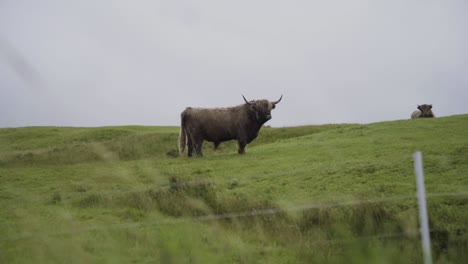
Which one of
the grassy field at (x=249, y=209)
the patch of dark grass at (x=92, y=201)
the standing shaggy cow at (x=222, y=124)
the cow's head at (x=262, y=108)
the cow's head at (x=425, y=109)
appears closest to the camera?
the grassy field at (x=249, y=209)

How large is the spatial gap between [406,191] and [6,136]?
3361 centimetres

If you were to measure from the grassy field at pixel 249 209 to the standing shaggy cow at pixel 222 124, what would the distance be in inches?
87.0

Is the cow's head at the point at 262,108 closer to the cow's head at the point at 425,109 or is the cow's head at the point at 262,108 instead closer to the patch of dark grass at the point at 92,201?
the patch of dark grass at the point at 92,201

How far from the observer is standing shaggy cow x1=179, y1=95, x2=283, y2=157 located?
2008 cm

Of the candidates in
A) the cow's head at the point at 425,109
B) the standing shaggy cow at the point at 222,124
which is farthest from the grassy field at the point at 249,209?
the cow's head at the point at 425,109

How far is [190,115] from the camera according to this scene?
67.2 feet

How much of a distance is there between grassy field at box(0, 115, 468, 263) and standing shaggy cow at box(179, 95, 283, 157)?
7.25 feet

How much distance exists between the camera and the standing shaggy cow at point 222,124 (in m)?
20.1

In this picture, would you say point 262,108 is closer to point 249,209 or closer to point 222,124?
point 222,124

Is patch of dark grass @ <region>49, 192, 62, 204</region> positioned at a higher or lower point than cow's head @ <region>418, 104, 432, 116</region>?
lower

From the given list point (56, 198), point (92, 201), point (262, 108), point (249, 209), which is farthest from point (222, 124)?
point (249, 209)

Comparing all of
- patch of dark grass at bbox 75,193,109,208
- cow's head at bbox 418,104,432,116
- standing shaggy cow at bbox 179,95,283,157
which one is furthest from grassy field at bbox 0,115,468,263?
cow's head at bbox 418,104,432,116

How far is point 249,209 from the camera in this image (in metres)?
10.2

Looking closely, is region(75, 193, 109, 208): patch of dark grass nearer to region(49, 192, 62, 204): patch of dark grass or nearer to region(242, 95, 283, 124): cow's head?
region(49, 192, 62, 204): patch of dark grass
